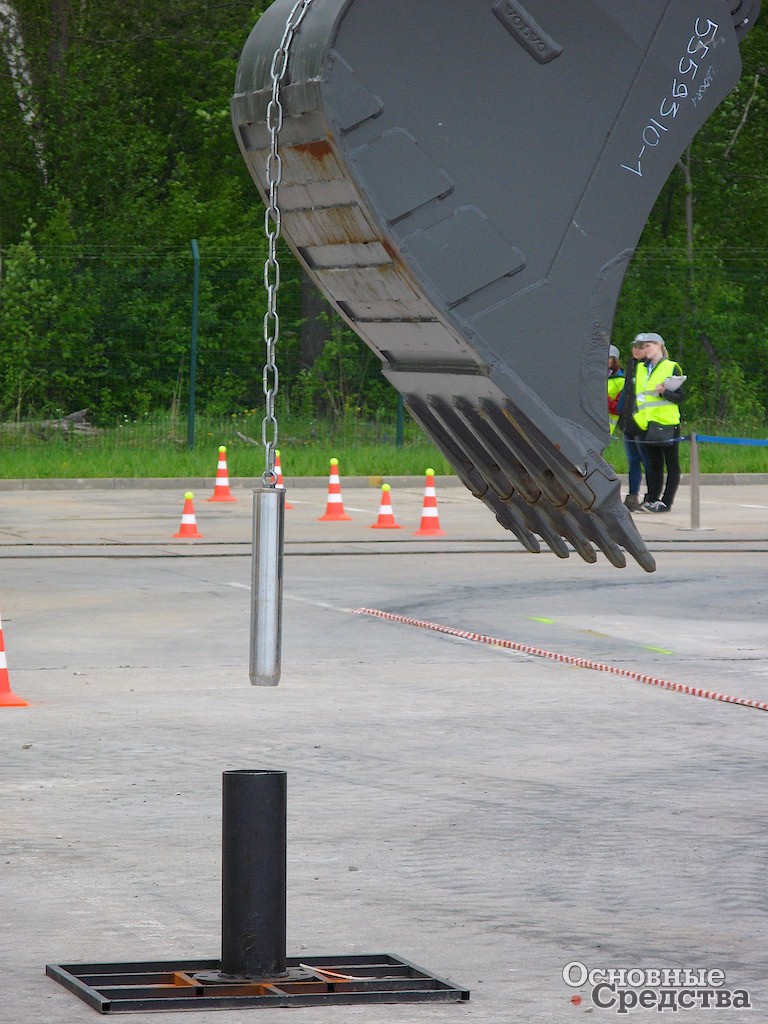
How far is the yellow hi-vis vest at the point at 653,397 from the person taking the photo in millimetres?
21078

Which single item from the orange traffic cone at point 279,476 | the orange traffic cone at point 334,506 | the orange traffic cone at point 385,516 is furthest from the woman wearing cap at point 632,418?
the orange traffic cone at point 279,476

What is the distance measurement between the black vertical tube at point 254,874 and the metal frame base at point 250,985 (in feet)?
0.23

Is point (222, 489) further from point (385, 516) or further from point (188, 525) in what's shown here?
point (188, 525)

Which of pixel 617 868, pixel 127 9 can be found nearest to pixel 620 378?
pixel 617 868

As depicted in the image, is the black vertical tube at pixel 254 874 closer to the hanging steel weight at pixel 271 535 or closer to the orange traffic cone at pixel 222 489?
the hanging steel weight at pixel 271 535

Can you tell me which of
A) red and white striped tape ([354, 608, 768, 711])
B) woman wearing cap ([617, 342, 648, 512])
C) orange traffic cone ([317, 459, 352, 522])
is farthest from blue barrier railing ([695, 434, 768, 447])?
red and white striped tape ([354, 608, 768, 711])

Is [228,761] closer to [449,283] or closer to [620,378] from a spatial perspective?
[449,283]

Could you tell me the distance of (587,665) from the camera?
458 inches

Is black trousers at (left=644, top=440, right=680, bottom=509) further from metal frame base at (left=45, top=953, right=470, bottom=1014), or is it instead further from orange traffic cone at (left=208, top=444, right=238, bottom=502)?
metal frame base at (left=45, top=953, right=470, bottom=1014)

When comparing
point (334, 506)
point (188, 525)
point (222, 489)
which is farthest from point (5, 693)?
point (222, 489)

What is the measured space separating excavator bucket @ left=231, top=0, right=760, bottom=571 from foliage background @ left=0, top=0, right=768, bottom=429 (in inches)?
948

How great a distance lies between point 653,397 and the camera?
2111cm

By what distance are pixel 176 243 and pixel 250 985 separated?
2866 cm

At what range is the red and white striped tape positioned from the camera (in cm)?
1052
